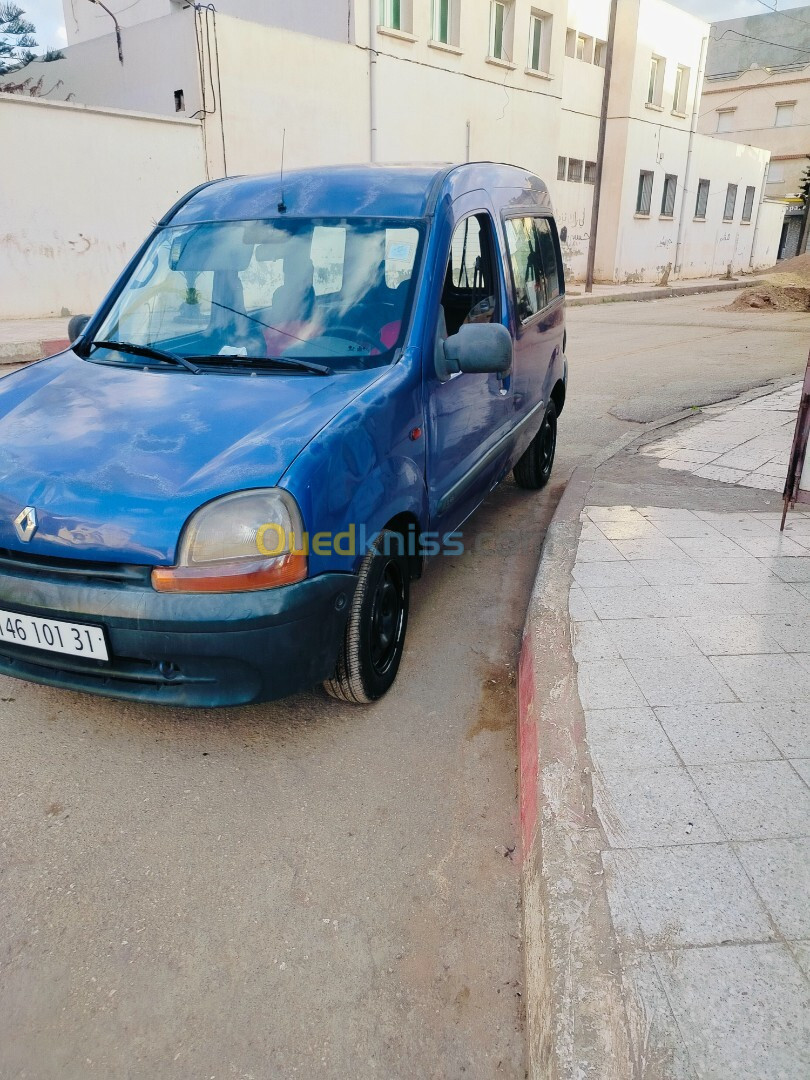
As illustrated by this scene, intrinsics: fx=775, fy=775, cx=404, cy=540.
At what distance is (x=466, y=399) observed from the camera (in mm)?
3588

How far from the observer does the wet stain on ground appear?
9.72ft

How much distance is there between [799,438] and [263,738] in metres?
3.22

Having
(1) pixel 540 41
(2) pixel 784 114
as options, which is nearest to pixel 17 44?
(1) pixel 540 41

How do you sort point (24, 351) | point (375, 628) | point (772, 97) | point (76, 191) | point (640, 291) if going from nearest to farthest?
point (375, 628)
point (24, 351)
point (76, 191)
point (640, 291)
point (772, 97)

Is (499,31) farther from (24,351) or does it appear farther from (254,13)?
(24,351)

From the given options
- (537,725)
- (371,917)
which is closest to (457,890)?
(371,917)

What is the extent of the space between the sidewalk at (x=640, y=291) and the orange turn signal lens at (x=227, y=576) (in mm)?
21016

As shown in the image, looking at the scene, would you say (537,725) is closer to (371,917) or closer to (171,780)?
(371,917)

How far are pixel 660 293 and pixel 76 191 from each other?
62.0 ft

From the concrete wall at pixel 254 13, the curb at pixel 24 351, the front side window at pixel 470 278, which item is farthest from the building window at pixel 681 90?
the front side window at pixel 470 278

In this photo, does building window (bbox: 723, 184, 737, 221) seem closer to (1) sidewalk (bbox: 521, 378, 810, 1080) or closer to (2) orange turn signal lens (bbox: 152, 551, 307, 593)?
(1) sidewalk (bbox: 521, 378, 810, 1080)

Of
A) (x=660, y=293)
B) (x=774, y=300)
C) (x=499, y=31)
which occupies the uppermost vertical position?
(x=499, y=31)

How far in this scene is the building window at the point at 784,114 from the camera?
42237 millimetres

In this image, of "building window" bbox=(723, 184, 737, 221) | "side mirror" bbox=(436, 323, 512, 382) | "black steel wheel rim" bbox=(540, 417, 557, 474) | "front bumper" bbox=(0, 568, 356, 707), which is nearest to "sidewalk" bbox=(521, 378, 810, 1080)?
"front bumper" bbox=(0, 568, 356, 707)
